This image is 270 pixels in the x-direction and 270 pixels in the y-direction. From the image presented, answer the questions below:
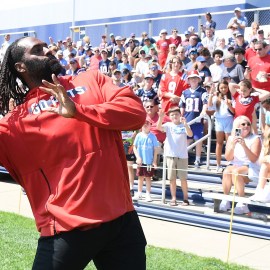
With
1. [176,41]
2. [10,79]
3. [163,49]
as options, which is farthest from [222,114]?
[10,79]

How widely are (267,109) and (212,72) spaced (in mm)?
2666

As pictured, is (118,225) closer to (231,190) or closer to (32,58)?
(32,58)

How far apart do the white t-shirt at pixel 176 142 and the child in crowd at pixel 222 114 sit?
963 mm

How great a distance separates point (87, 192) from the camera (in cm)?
221

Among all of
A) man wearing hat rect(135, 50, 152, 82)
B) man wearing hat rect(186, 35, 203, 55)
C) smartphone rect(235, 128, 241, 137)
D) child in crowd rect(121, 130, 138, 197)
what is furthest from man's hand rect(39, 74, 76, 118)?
man wearing hat rect(135, 50, 152, 82)

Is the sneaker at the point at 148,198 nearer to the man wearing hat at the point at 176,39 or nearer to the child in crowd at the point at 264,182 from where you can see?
the child in crowd at the point at 264,182

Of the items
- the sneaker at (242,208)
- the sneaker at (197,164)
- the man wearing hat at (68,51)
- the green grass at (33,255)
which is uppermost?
the man wearing hat at (68,51)

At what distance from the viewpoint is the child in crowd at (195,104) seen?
29.2 ft

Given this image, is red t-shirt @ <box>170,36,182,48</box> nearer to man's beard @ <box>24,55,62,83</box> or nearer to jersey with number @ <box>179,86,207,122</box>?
jersey with number @ <box>179,86,207,122</box>

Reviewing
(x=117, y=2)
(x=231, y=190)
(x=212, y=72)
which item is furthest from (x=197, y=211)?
(x=117, y=2)

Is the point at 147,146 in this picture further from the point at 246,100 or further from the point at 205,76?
the point at 205,76

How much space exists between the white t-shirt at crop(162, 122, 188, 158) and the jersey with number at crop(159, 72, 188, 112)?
172cm

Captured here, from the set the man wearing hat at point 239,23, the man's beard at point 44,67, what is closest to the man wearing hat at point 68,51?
the man wearing hat at point 239,23

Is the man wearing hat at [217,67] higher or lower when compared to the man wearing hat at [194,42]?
lower
